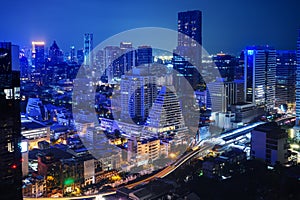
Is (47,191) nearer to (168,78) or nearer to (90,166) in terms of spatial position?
(90,166)

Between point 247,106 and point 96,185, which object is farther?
point 247,106

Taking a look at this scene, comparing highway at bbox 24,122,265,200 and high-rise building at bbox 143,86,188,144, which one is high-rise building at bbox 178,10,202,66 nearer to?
high-rise building at bbox 143,86,188,144

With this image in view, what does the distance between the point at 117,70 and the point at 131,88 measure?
14.2 feet

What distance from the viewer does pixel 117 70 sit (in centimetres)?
1236

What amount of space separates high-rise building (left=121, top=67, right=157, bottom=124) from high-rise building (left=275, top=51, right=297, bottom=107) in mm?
3594

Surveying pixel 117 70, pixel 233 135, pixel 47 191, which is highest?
pixel 117 70

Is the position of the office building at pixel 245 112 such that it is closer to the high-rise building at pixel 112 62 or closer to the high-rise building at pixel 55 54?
the high-rise building at pixel 112 62

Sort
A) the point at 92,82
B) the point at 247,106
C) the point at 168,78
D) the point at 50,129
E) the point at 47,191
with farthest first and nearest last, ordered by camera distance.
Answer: the point at 92,82, the point at 168,78, the point at 247,106, the point at 50,129, the point at 47,191

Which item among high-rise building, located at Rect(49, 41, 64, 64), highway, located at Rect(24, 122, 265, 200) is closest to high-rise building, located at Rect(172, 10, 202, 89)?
highway, located at Rect(24, 122, 265, 200)

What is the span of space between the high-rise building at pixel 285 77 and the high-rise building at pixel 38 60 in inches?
355

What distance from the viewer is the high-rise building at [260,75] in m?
8.98

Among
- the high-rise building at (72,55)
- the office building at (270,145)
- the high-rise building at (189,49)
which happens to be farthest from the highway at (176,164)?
the high-rise building at (72,55)

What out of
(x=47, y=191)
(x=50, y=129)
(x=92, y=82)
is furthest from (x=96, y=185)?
(x=92, y=82)

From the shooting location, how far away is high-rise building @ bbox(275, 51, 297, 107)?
9.20 meters
